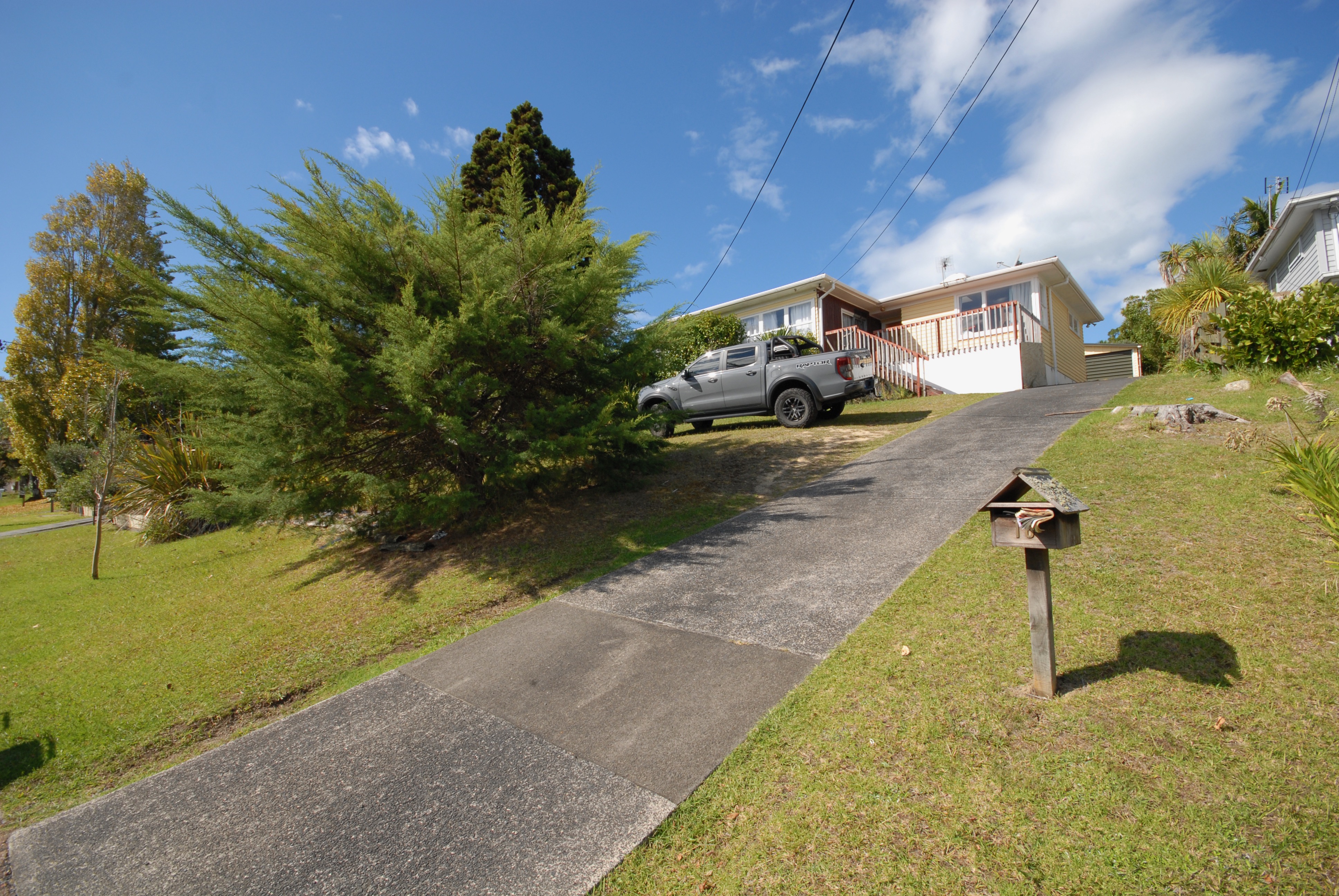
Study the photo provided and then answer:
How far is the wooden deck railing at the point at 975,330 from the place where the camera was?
1580cm

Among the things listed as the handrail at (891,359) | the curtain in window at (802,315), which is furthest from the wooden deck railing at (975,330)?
the curtain in window at (802,315)

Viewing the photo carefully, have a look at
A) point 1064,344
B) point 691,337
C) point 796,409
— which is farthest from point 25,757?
point 1064,344

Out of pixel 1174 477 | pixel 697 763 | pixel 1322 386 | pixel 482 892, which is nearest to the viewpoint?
pixel 482 892

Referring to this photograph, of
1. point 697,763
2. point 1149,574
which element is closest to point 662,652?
point 697,763

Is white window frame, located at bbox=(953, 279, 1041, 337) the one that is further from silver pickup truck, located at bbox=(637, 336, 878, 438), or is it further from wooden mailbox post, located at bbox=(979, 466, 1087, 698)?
wooden mailbox post, located at bbox=(979, 466, 1087, 698)

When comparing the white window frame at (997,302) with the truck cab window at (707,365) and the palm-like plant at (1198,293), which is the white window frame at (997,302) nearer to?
the palm-like plant at (1198,293)

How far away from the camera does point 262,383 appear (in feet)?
18.4

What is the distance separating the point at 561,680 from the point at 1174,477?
5986mm

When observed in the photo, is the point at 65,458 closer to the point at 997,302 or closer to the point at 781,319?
the point at 781,319

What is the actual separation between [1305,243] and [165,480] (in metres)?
28.4

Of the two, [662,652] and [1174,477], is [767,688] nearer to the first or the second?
[662,652]

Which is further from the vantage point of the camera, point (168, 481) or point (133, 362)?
point (168, 481)

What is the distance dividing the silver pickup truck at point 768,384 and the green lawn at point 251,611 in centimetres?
107

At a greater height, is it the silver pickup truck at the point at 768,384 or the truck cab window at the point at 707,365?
the truck cab window at the point at 707,365
